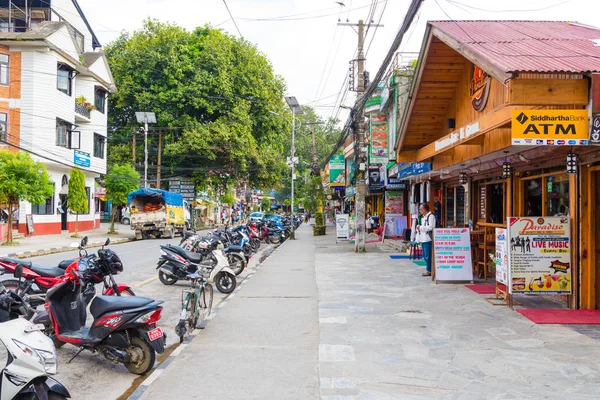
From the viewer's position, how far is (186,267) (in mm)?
11484

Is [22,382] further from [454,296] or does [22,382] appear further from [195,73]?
[195,73]

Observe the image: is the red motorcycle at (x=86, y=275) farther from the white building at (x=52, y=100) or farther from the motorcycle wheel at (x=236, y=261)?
the white building at (x=52, y=100)

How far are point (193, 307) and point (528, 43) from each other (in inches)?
262

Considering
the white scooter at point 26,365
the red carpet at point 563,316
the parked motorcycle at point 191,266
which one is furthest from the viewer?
the parked motorcycle at point 191,266

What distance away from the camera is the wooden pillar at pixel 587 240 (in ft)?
26.9

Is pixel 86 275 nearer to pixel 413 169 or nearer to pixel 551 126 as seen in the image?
pixel 551 126

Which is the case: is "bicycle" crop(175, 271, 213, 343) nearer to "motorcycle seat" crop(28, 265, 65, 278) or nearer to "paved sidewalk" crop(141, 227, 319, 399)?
"paved sidewalk" crop(141, 227, 319, 399)

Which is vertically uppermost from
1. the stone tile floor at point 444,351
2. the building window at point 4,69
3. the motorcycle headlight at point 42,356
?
the building window at point 4,69

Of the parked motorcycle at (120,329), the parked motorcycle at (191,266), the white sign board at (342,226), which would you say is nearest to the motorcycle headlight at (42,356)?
the parked motorcycle at (120,329)

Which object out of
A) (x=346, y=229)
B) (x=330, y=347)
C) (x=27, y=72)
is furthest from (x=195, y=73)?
(x=330, y=347)

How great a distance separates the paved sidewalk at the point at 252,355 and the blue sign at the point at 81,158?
2374 cm

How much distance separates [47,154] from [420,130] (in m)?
21.7

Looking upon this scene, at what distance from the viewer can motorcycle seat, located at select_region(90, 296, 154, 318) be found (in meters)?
5.55

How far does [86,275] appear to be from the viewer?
630cm
